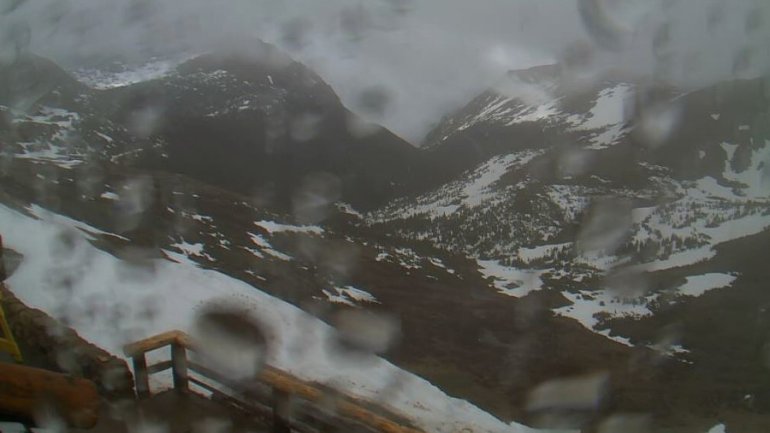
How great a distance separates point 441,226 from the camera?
63906 millimetres

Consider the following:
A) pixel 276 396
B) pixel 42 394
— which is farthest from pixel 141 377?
pixel 42 394

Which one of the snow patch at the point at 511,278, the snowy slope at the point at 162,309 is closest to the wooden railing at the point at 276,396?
the snowy slope at the point at 162,309

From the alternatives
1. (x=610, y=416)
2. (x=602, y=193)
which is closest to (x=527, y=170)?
(x=602, y=193)

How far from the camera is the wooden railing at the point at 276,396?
4055 mm

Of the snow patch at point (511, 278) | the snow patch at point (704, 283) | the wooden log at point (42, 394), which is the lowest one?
the wooden log at point (42, 394)

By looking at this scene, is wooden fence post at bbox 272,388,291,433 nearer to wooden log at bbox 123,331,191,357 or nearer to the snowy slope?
wooden log at bbox 123,331,191,357

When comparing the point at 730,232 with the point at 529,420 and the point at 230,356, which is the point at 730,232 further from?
the point at 230,356

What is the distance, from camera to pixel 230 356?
6578 mm

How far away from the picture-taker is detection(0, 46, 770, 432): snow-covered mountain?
13.4 metres

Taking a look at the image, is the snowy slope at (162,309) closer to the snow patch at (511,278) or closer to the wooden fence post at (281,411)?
the wooden fence post at (281,411)

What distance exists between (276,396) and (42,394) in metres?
1.98

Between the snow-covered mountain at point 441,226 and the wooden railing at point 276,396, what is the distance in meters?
2.06

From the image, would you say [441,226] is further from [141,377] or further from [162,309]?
[141,377]

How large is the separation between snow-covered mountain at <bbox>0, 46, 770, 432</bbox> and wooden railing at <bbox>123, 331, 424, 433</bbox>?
81.1 inches
